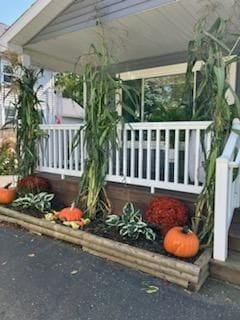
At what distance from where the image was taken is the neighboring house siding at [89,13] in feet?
12.9

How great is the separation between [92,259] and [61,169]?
197 cm

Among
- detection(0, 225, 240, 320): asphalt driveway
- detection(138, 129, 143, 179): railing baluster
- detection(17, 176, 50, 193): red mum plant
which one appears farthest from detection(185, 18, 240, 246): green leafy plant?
detection(17, 176, 50, 193): red mum plant

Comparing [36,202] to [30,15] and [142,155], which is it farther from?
[30,15]

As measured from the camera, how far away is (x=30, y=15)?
4.54 metres

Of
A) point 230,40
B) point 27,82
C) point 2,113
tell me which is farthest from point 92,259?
point 2,113

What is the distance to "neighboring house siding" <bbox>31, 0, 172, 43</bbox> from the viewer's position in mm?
3917

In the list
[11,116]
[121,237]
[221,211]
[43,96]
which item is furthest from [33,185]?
[43,96]

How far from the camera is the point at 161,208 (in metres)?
3.26

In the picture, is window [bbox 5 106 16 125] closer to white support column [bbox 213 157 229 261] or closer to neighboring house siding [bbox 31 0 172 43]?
neighboring house siding [bbox 31 0 172 43]

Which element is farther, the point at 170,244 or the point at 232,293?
the point at 170,244

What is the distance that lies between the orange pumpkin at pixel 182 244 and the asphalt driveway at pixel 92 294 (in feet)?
0.98

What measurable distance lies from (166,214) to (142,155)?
3.40 ft

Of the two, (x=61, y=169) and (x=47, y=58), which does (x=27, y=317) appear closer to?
(x=61, y=169)

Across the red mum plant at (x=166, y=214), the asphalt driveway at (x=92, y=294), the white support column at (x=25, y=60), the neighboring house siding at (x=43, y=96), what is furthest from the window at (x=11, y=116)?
the red mum plant at (x=166, y=214)
